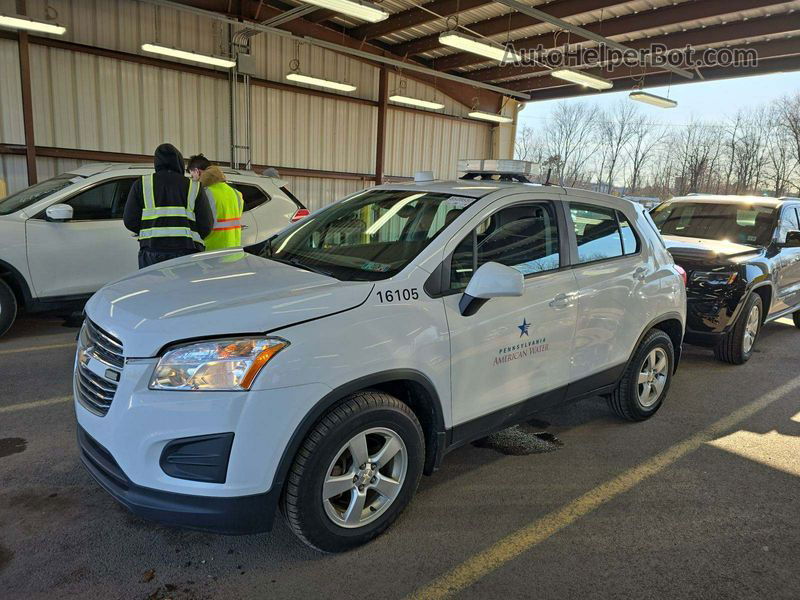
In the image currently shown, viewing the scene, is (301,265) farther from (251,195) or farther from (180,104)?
(180,104)

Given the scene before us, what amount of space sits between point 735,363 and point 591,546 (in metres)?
4.18

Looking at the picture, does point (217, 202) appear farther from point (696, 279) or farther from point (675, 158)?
point (675, 158)

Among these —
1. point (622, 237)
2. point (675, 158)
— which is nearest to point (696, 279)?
point (622, 237)

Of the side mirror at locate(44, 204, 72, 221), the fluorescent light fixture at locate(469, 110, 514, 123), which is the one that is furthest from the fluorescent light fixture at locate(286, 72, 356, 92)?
the side mirror at locate(44, 204, 72, 221)

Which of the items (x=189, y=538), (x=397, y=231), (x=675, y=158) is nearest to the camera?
(x=189, y=538)

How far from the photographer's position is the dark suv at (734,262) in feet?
18.9

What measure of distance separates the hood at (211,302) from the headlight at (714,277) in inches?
176

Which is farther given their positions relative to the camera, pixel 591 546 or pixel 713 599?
pixel 591 546

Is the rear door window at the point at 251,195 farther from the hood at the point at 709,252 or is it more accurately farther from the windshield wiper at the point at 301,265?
the hood at the point at 709,252

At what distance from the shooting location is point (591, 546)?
283cm

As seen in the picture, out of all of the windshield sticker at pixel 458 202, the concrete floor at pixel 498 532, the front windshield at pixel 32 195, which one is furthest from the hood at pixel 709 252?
the front windshield at pixel 32 195

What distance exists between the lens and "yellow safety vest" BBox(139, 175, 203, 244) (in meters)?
4.88

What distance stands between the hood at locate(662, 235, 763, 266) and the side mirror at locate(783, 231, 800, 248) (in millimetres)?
422

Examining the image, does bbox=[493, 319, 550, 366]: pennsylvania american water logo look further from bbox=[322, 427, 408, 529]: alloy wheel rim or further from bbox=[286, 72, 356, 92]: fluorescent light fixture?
bbox=[286, 72, 356, 92]: fluorescent light fixture
